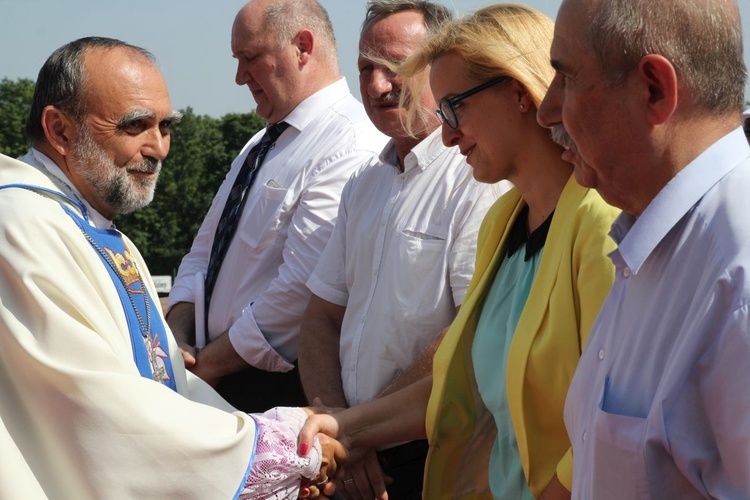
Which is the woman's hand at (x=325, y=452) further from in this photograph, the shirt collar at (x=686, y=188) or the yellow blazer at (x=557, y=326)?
the shirt collar at (x=686, y=188)

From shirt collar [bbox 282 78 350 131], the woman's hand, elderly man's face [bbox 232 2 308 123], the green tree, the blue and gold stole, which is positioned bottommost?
the green tree

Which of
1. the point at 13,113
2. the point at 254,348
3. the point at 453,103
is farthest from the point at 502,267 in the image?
the point at 13,113

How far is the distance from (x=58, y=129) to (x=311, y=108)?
5.53 feet

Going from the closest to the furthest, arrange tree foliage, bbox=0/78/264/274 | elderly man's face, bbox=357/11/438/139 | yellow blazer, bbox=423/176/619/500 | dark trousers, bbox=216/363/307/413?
1. yellow blazer, bbox=423/176/619/500
2. elderly man's face, bbox=357/11/438/139
3. dark trousers, bbox=216/363/307/413
4. tree foliage, bbox=0/78/264/274

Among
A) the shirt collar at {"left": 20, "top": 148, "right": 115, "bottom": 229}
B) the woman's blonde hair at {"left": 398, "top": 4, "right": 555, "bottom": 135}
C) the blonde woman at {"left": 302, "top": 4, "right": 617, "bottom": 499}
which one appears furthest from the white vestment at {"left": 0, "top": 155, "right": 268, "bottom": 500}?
the woman's blonde hair at {"left": 398, "top": 4, "right": 555, "bottom": 135}

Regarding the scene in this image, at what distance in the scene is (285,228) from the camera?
4809 millimetres

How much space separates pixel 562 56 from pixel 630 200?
0.32 meters

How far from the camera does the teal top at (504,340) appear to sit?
2.95 metres

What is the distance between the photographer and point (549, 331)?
8.85 ft

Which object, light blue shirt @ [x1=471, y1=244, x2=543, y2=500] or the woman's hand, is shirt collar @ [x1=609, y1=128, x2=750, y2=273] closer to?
light blue shirt @ [x1=471, y1=244, x2=543, y2=500]

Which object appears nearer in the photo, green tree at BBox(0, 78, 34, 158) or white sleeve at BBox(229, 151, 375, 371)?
white sleeve at BBox(229, 151, 375, 371)

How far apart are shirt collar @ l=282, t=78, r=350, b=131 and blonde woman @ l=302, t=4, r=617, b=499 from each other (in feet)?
5.99

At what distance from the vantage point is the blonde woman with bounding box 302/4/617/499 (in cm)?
278

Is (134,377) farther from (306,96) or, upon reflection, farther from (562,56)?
(306,96)
